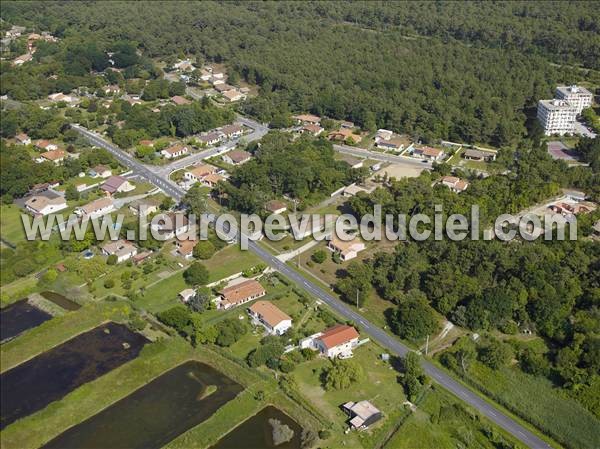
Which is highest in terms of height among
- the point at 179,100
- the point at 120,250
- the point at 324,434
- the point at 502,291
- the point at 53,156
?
the point at 502,291

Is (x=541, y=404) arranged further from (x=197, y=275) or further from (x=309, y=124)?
(x=309, y=124)

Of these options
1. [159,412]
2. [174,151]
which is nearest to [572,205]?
[159,412]

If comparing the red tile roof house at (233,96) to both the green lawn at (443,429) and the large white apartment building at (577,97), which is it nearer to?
the large white apartment building at (577,97)

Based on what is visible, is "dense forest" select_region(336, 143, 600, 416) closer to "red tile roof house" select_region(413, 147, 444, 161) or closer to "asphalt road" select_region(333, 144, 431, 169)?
"asphalt road" select_region(333, 144, 431, 169)

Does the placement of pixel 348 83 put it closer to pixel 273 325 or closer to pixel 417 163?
pixel 417 163

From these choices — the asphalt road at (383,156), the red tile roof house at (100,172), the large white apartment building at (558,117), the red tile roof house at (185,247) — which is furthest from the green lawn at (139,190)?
the large white apartment building at (558,117)

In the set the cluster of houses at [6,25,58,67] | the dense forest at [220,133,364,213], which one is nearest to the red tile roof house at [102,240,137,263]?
the dense forest at [220,133,364,213]
